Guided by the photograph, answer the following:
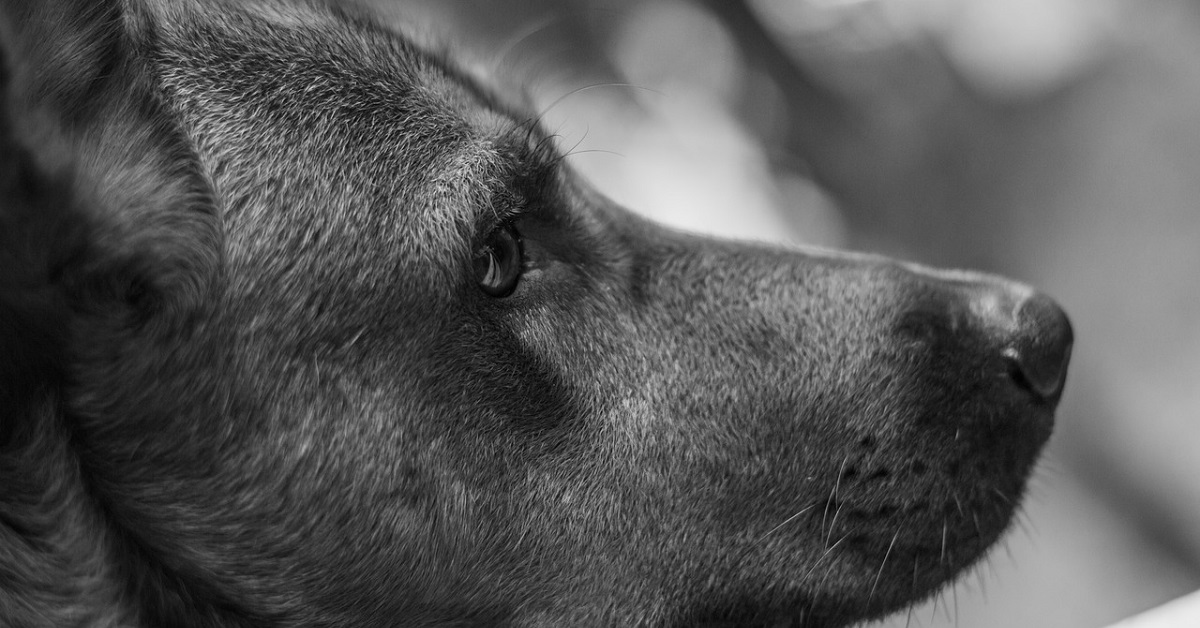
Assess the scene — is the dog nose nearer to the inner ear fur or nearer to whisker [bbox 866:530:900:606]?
whisker [bbox 866:530:900:606]

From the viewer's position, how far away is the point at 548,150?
2115mm

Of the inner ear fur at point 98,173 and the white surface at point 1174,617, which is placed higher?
the white surface at point 1174,617

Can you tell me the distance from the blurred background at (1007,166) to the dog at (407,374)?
2.90 metres

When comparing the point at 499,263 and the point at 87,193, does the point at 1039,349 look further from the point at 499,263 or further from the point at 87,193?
the point at 87,193

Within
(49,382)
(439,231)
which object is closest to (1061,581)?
(439,231)

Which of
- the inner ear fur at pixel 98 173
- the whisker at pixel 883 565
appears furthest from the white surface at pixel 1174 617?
the inner ear fur at pixel 98 173

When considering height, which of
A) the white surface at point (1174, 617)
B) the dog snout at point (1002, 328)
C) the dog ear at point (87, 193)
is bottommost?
the dog ear at point (87, 193)

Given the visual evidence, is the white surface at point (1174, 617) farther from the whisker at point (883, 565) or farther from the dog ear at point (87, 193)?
the dog ear at point (87, 193)

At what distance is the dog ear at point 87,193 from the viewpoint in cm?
152

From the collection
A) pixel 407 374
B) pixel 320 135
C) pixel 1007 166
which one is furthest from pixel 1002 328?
pixel 1007 166

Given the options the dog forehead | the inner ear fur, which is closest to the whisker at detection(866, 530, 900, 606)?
the dog forehead

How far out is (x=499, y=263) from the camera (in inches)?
77.0

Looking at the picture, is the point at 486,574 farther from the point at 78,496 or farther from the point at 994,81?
the point at 994,81

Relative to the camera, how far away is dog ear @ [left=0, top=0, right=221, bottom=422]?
1524mm
